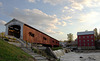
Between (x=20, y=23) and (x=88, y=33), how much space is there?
44025mm

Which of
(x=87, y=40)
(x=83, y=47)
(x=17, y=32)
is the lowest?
(x=83, y=47)

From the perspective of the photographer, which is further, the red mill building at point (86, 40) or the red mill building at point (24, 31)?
the red mill building at point (86, 40)

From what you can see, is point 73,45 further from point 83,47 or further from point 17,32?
point 17,32

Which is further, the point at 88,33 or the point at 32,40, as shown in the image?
the point at 88,33

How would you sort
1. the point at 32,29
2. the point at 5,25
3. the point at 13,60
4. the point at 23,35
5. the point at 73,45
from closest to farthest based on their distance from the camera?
the point at 13,60 → the point at 23,35 → the point at 5,25 → the point at 32,29 → the point at 73,45

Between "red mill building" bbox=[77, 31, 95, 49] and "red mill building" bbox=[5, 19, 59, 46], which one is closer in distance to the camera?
"red mill building" bbox=[5, 19, 59, 46]

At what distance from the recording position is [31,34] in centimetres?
2303

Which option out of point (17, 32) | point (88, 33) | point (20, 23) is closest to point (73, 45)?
point (88, 33)

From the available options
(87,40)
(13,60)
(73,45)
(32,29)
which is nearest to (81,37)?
(87,40)

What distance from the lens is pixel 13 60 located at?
727cm

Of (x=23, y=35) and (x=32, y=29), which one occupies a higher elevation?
(x=32, y=29)

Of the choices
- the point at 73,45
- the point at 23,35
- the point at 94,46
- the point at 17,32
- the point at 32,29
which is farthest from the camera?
the point at 73,45

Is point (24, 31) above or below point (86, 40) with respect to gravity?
above

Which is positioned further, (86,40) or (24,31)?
(86,40)
